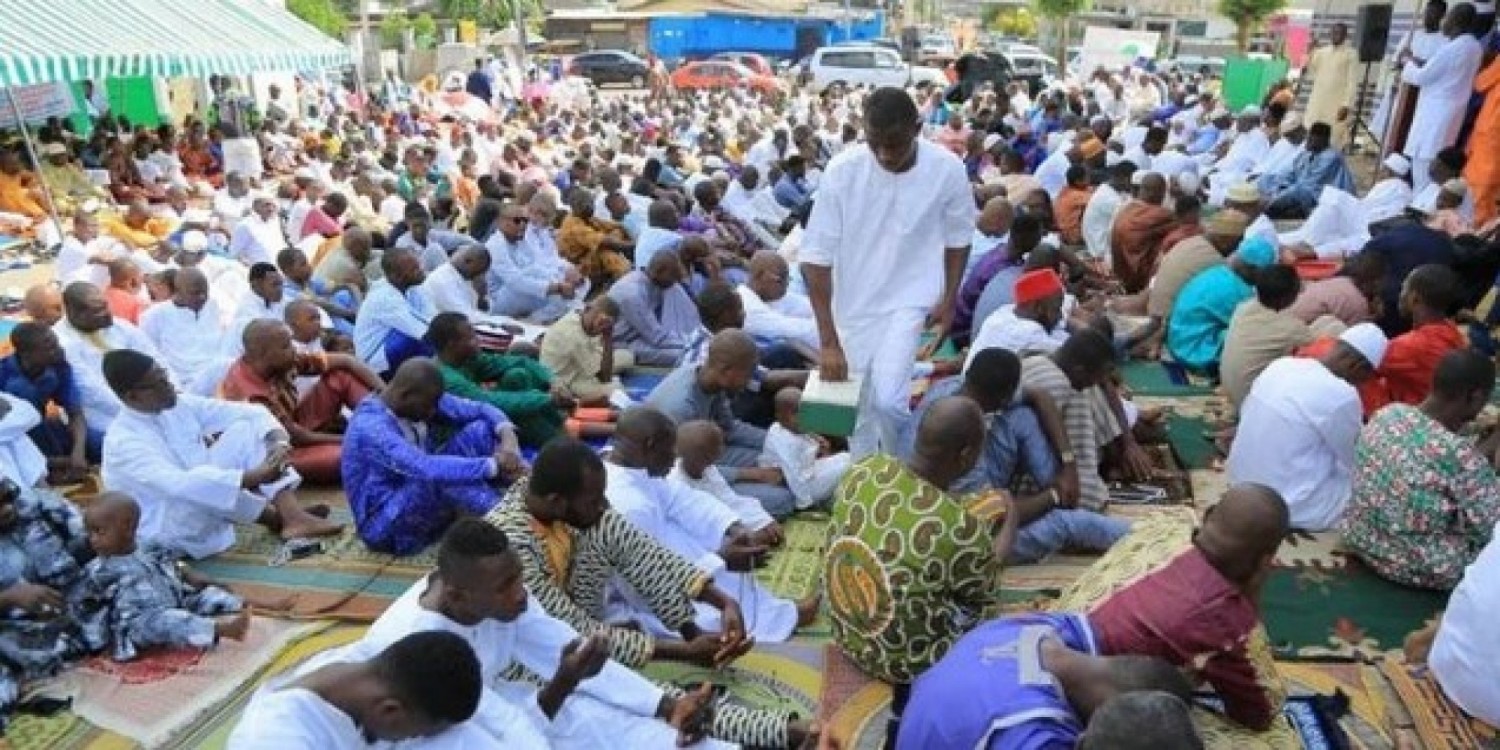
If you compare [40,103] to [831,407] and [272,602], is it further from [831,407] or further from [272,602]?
[831,407]

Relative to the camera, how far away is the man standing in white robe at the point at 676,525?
371 centimetres

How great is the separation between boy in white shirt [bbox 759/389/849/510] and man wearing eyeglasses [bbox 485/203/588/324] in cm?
316

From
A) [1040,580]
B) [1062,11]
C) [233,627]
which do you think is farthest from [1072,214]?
[1062,11]

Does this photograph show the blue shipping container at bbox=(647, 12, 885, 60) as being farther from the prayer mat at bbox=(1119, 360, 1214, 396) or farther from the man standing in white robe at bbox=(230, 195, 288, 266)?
the prayer mat at bbox=(1119, 360, 1214, 396)

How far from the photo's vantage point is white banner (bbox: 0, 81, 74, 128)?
1491 centimetres

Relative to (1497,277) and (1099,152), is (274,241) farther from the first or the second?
(1497,277)

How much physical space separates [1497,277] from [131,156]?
13.5 m

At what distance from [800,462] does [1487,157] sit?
22.2ft

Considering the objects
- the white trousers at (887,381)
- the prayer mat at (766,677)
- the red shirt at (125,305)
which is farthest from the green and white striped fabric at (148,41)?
the prayer mat at (766,677)

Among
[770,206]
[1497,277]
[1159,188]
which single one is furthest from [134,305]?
[1497,277]

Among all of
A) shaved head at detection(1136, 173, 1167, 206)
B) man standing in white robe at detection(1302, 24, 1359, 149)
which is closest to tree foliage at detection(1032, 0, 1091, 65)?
man standing in white robe at detection(1302, 24, 1359, 149)

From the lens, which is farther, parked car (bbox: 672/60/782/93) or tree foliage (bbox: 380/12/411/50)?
tree foliage (bbox: 380/12/411/50)

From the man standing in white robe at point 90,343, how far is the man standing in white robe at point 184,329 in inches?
18.2

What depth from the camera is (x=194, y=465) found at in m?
4.43
